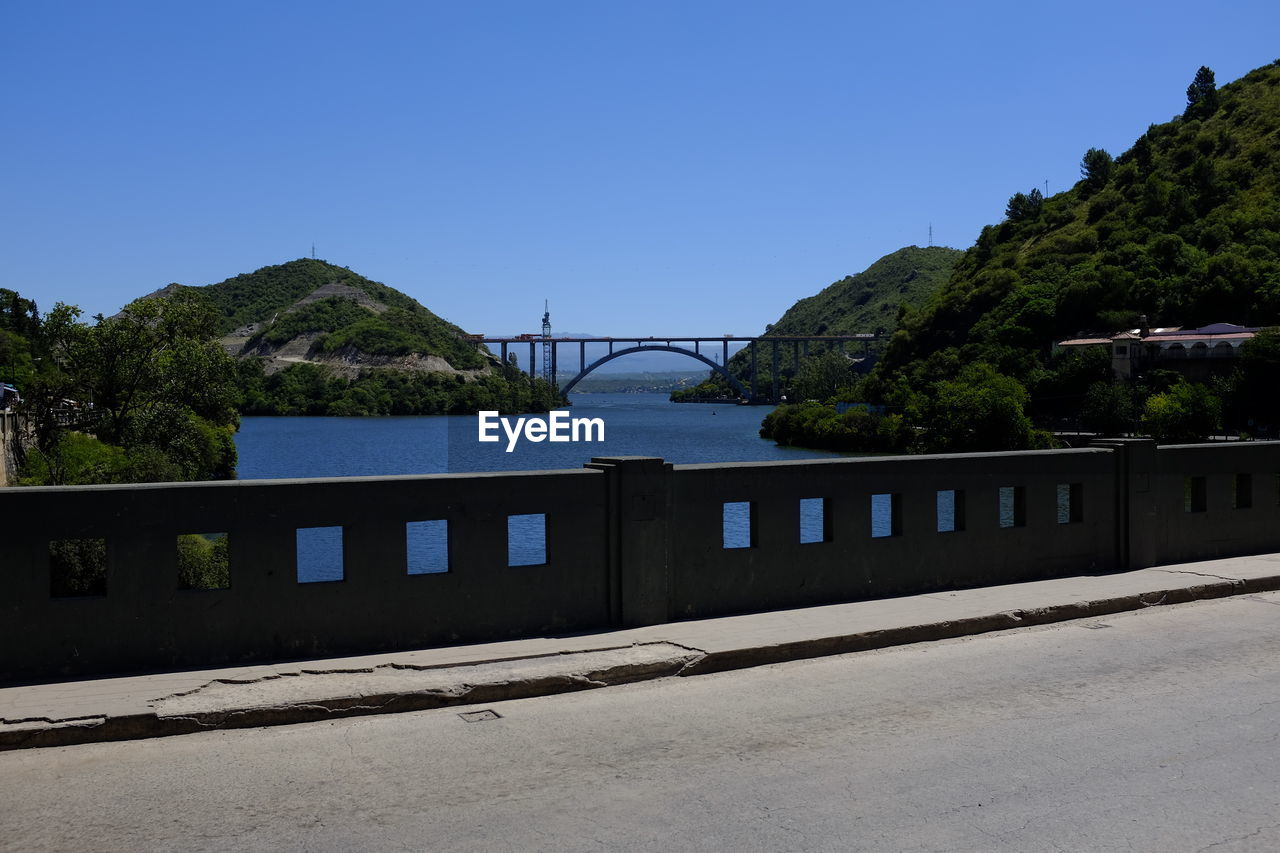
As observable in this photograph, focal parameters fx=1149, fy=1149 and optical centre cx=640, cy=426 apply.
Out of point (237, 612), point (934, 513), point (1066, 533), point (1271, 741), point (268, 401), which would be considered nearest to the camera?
point (1271, 741)

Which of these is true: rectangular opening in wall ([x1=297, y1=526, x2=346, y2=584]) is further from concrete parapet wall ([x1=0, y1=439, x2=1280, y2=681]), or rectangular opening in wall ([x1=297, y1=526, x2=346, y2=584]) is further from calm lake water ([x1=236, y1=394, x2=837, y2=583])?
concrete parapet wall ([x1=0, y1=439, x2=1280, y2=681])

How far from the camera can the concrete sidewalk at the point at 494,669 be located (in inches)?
263

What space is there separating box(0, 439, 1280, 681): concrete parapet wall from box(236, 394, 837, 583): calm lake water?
1537 cm

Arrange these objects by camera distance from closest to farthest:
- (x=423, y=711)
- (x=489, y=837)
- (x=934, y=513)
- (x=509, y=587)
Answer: (x=489, y=837), (x=423, y=711), (x=509, y=587), (x=934, y=513)

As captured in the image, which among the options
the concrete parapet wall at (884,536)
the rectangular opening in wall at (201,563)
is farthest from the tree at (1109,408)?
the concrete parapet wall at (884,536)

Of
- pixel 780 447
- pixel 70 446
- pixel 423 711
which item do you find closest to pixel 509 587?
pixel 423 711

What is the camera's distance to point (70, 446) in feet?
178

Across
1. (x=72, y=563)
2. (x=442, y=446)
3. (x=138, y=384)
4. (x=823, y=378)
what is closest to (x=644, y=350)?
(x=823, y=378)

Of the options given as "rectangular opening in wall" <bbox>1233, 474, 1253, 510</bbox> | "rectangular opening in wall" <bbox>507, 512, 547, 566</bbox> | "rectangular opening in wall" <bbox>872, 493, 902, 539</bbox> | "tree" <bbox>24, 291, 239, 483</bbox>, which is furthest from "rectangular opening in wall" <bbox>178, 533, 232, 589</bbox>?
"tree" <bbox>24, 291, 239, 483</bbox>

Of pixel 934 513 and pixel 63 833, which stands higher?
pixel 934 513

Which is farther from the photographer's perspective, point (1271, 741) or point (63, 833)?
point (1271, 741)

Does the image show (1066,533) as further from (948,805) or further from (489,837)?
(489,837)

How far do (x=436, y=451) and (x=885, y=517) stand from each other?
54353 mm

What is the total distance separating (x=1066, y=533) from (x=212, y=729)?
8.80 m
